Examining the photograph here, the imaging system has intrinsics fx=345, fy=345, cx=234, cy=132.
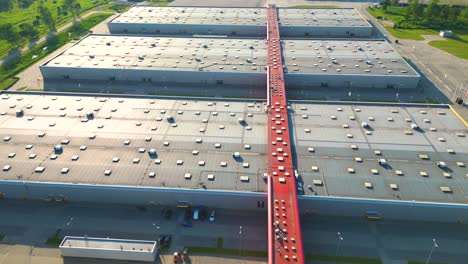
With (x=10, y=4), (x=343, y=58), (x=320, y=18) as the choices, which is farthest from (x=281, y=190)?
(x=10, y=4)

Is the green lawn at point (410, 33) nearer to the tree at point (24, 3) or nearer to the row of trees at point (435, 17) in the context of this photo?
the row of trees at point (435, 17)

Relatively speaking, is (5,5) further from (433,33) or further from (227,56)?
(433,33)

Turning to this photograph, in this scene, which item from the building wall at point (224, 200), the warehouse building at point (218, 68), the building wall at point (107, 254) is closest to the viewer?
the building wall at point (107, 254)

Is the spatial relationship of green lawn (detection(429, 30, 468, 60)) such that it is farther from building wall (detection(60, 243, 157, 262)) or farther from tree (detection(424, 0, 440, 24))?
building wall (detection(60, 243, 157, 262))

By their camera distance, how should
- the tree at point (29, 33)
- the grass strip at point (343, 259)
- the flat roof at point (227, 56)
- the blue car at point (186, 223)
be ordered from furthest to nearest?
the tree at point (29, 33) → the flat roof at point (227, 56) → the blue car at point (186, 223) → the grass strip at point (343, 259)

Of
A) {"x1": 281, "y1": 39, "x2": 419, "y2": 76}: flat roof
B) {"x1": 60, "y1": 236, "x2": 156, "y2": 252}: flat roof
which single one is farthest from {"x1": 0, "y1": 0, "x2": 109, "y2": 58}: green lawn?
{"x1": 60, "y1": 236, "x2": 156, "y2": 252}: flat roof

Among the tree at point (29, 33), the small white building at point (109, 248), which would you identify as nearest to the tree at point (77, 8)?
the tree at point (29, 33)

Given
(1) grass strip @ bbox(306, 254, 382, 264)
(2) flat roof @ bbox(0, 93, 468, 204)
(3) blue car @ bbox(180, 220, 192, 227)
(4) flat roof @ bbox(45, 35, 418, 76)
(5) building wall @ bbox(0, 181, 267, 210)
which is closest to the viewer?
(1) grass strip @ bbox(306, 254, 382, 264)
